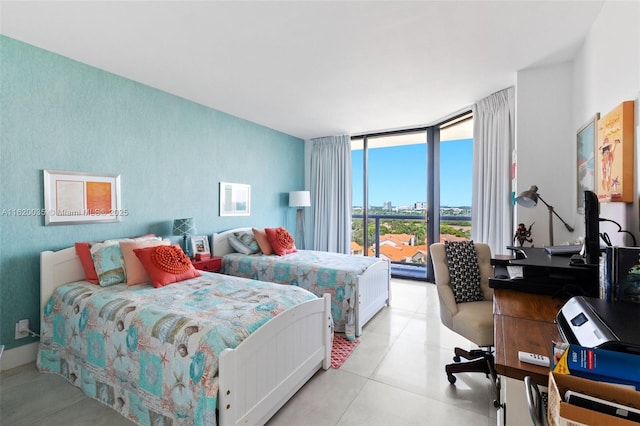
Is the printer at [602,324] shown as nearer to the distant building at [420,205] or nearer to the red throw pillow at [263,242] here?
the red throw pillow at [263,242]

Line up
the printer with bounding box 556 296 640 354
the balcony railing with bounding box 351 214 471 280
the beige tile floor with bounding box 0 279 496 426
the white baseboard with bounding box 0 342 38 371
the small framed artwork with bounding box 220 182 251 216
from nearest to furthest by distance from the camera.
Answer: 1. the printer with bounding box 556 296 640 354
2. the beige tile floor with bounding box 0 279 496 426
3. the white baseboard with bounding box 0 342 38 371
4. the small framed artwork with bounding box 220 182 251 216
5. the balcony railing with bounding box 351 214 471 280

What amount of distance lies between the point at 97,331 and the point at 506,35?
3.56m

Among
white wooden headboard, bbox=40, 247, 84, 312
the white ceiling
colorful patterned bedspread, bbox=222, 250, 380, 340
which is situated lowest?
colorful patterned bedspread, bbox=222, 250, 380, 340

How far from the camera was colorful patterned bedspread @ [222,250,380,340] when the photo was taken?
2.96m

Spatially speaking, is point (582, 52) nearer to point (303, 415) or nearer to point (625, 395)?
point (625, 395)

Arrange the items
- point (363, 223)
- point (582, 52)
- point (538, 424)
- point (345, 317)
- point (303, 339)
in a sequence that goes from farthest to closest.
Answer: point (363, 223), point (345, 317), point (582, 52), point (303, 339), point (538, 424)

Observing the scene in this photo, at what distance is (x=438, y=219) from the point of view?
15.1 ft

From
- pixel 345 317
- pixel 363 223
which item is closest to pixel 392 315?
pixel 345 317

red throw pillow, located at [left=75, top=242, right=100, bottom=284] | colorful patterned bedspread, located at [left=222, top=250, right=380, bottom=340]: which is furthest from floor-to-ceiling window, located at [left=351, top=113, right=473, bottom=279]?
red throw pillow, located at [left=75, top=242, right=100, bottom=284]

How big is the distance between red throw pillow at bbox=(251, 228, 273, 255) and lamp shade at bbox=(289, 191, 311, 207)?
3.94ft

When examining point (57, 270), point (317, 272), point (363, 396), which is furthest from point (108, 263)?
point (363, 396)

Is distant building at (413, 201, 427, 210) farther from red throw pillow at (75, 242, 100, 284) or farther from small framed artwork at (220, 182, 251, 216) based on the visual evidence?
red throw pillow at (75, 242, 100, 284)

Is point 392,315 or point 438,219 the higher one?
point 438,219

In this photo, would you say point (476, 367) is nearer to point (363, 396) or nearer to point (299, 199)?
point (363, 396)
